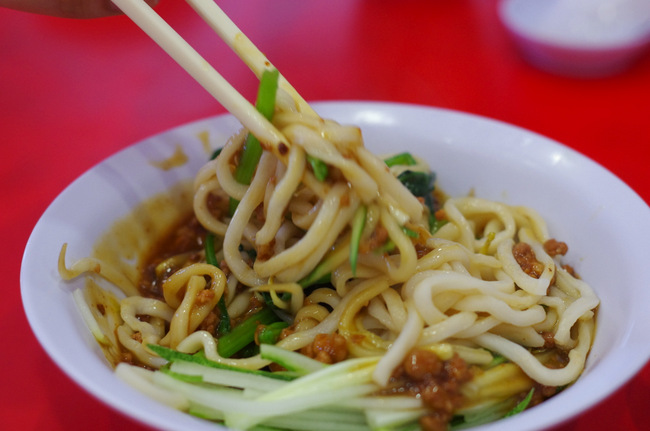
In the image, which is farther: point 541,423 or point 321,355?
point 321,355

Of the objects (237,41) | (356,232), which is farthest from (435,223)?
(237,41)

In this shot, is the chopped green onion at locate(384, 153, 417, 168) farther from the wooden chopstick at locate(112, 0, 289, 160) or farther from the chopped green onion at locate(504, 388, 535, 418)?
the chopped green onion at locate(504, 388, 535, 418)

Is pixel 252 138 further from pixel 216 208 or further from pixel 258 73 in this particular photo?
pixel 216 208

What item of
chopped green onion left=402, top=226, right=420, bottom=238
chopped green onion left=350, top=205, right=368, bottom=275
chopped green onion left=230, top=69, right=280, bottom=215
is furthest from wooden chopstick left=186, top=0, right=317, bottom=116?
chopped green onion left=402, top=226, right=420, bottom=238

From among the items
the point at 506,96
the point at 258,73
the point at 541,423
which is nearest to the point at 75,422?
the point at 258,73

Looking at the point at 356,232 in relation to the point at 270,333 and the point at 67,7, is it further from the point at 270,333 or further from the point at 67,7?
the point at 67,7

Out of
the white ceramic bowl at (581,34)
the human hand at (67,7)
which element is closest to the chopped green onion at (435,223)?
the human hand at (67,7)

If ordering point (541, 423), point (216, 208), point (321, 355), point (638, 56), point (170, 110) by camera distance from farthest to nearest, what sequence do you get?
point (638, 56) → point (170, 110) → point (216, 208) → point (321, 355) → point (541, 423)
